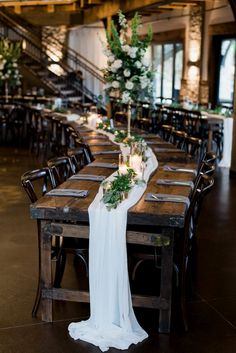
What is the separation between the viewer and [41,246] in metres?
3.00

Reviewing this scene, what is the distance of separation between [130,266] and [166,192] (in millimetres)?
830

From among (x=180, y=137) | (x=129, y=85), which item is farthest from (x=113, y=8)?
(x=129, y=85)

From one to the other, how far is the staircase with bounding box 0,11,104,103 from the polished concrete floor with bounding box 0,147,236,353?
32.5 feet

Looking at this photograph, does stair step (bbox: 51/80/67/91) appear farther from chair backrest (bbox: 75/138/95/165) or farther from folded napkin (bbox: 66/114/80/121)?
chair backrest (bbox: 75/138/95/165)

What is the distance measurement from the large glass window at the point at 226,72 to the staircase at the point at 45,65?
3.31 meters

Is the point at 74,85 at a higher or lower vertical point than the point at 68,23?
lower

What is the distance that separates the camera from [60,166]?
4129 millimetres

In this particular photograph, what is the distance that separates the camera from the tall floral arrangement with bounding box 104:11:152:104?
192 inches

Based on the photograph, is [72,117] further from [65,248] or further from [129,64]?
[65,248]

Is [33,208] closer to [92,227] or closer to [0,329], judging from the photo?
[92,227]

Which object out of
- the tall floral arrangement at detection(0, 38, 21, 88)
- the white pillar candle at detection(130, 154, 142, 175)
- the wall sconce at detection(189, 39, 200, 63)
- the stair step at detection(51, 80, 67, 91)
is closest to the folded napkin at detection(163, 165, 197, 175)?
the white pillar candle at detection(130, 154, 142, 175)

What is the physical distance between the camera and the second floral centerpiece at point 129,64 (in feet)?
16.0

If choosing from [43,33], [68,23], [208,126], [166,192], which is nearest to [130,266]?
[166,192]

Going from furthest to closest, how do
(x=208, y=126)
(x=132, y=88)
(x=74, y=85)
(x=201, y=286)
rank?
(x=74, y=85) → (x=208, y=126) → (x=132, y=88) → (x=201, y=286)
